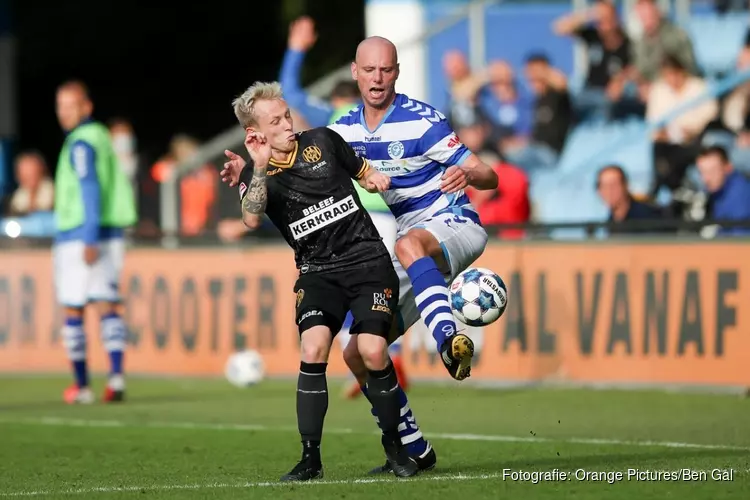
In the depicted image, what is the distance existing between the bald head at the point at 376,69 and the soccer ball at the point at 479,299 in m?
1.16

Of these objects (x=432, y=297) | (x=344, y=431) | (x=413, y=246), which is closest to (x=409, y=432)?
(x=432, y=297)

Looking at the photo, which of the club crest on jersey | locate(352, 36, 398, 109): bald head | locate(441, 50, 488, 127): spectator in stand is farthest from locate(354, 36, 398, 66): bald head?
locate(441, 50, 488, 127): spectator in stand

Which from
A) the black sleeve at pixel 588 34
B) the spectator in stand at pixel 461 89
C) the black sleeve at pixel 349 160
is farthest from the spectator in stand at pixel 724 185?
the black sleeve at pixel 349 160

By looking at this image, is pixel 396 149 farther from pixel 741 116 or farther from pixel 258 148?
pixel 741 116

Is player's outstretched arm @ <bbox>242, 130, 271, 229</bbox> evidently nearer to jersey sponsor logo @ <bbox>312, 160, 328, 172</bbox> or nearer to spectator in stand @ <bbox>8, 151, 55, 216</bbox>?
jersey sponsor logo @ <bbox>312, 160, 328, 172</bbox>

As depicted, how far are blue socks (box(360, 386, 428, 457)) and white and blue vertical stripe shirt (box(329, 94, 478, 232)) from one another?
1.15 m

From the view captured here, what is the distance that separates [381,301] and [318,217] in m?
0.56

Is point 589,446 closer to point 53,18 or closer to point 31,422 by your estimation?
point 31,422

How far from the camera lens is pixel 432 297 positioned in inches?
345

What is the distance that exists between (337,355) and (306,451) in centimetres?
731

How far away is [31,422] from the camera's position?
12.6 meters

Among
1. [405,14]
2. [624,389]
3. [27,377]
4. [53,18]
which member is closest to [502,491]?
[624,389]

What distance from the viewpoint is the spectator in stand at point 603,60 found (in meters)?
18.9

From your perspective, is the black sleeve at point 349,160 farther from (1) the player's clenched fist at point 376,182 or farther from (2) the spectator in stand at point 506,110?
(2) the spectator in stand at point 506,110
